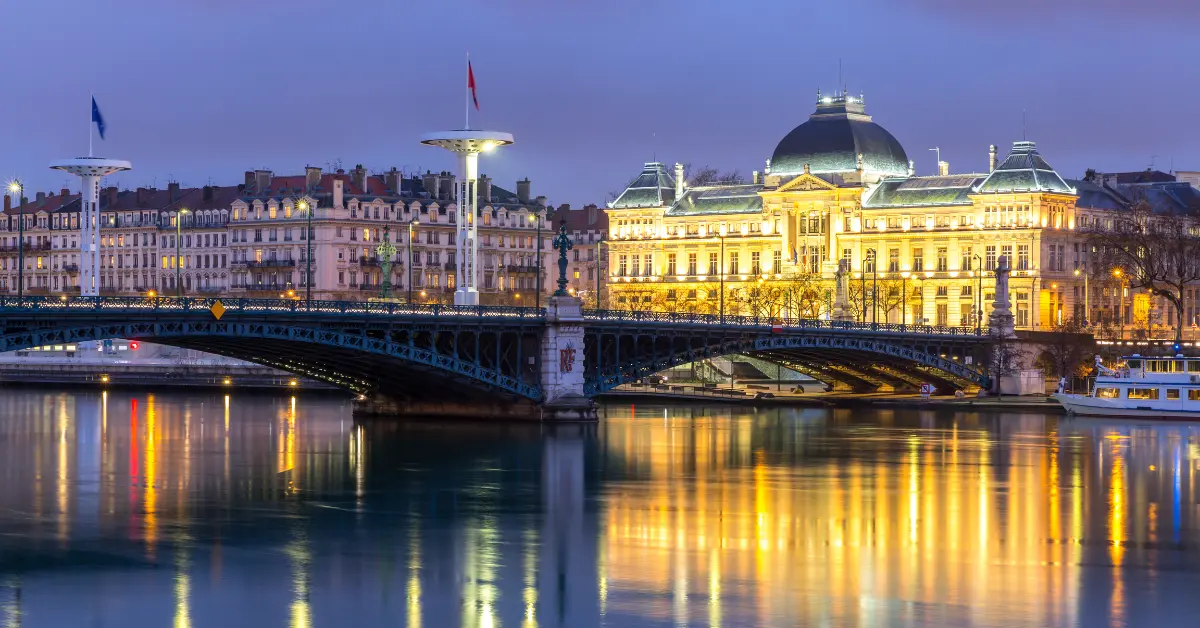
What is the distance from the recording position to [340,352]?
3858 inches

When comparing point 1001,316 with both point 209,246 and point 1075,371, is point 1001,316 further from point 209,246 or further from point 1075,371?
point 209,246

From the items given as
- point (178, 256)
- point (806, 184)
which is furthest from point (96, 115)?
point (806, 184)

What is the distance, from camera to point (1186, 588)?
2058 inches

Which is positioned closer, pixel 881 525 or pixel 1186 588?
pixel 1186 588

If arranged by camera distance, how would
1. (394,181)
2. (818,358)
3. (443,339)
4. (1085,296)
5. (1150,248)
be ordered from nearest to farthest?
(443,339)
(818,358)
(1150,248)
(1085,296)
(394,181)

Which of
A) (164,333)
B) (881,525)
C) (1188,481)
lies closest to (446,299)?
(164,333)

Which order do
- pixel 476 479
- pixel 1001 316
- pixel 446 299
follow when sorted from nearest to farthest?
pixel 476 479
pixel 1001 316
pixel 446 299

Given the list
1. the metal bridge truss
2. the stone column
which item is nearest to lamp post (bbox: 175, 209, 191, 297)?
the stone column

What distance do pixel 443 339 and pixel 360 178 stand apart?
302 feet

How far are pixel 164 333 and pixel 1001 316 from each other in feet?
225

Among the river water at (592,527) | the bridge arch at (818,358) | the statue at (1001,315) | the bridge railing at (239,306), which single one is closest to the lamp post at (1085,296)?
the statue at (1001,315)

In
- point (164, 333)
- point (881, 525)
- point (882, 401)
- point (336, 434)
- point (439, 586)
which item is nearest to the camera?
point (439, 586)

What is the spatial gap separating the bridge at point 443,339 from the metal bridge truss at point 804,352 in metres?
0.12

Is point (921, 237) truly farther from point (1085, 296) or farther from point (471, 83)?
point (471, 83)
